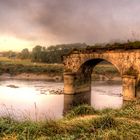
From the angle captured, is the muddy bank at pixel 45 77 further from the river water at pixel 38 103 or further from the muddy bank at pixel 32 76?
the river water at pixel 38 103

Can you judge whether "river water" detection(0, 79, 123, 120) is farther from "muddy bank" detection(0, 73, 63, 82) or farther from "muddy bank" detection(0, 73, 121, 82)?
"muddy bank" detection(0, 73, 63, 82)

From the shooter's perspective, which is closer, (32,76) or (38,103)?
(38,103)

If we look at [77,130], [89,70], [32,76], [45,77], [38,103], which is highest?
[89,70]

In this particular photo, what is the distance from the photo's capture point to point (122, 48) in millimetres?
28000

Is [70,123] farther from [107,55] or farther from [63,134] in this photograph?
[107,55]

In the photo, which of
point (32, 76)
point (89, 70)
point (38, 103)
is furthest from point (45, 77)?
point (38, 103)

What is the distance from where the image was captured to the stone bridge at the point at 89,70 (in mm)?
26266

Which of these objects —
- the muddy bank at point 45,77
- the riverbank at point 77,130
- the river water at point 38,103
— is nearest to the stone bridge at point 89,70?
the river water at point 38,103

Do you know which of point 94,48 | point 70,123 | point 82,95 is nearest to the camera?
point 70,123

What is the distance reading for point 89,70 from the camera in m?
36.0

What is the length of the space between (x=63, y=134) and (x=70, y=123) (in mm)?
1016

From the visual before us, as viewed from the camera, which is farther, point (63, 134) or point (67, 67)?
point (67, 67)

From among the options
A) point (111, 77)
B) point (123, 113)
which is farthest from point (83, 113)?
point (111, 77)

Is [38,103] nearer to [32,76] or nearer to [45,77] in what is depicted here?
[45,77]
